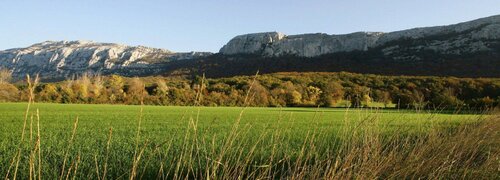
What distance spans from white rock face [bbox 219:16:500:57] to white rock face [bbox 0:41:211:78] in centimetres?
1983

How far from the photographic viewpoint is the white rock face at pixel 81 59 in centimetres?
14350

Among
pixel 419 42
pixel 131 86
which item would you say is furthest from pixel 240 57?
pixel 131 86

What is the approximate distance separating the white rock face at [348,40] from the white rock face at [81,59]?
19.8 meters

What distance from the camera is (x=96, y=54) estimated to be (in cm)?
15800

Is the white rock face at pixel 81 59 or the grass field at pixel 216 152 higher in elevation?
the white rock face at pixel 81 59

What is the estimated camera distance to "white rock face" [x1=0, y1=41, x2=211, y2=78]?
14350 centimetres

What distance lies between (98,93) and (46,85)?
5305mm

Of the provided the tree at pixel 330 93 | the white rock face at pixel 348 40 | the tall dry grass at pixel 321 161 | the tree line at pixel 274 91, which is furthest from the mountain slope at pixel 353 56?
the tall dry grass at pixel 321 161

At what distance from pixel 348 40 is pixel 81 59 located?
10144cm

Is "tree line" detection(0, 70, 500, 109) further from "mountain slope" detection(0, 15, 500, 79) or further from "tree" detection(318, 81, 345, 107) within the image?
"mountain slope" detection(0, 15, 500, 79)

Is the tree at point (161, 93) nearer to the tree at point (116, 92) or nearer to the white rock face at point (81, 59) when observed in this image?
the tree at point (116, 92)

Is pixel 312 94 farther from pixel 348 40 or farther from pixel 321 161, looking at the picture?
pixel 348 40

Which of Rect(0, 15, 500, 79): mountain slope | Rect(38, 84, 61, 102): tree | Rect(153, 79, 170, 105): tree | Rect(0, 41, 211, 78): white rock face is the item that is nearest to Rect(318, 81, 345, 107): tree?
Rect(0, 15, 500, 79): mountain slope

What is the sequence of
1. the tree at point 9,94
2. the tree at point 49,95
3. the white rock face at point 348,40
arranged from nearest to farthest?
the tree at point 9,94 → the tree at point 49,95 → the white rock face at point 348,40
